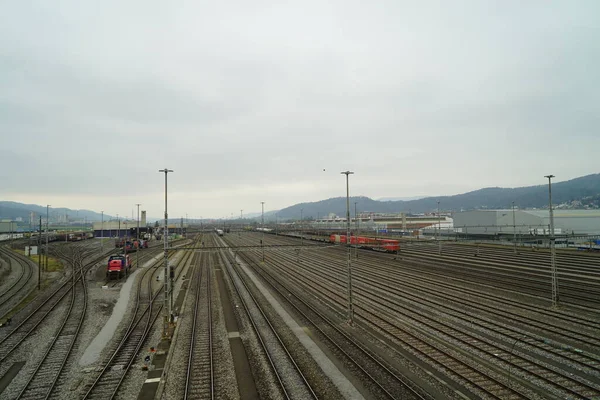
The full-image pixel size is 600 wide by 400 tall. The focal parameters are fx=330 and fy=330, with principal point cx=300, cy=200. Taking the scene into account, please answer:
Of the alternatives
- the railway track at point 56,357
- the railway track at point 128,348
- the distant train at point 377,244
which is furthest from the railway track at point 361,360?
the distant train at point 377,244

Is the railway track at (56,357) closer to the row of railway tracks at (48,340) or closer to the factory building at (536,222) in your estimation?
the row of railway tracks at (48,340)

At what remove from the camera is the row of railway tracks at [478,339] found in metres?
14.4

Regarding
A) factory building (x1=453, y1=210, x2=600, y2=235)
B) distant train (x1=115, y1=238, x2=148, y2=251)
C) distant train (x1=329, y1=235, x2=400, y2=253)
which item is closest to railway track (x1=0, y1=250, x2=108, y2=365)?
distant train (x1=115, y1=238, x2=148, y2=251)

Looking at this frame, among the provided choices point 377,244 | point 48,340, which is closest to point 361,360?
point 48,340

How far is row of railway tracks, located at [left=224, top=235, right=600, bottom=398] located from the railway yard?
9cm

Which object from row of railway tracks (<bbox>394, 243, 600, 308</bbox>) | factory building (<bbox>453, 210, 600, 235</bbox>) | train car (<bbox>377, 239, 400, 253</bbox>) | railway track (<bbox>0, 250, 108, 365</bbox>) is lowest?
row of railway tracks (<bbox>394, 243, 600, 308</bbox>)

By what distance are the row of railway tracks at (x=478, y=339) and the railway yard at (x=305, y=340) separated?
0.09m

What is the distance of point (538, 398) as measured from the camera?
13.1m

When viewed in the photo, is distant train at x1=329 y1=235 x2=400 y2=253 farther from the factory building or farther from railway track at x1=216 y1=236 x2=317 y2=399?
railway track at x1=216 y1=236 x2=317 y2=399

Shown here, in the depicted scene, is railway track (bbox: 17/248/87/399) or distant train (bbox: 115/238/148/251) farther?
distant train (bbox: 115/238/148/251)

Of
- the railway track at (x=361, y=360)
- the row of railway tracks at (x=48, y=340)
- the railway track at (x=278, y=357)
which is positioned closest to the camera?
the railway track at (x=361, y=360)

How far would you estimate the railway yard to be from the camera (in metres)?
14.3

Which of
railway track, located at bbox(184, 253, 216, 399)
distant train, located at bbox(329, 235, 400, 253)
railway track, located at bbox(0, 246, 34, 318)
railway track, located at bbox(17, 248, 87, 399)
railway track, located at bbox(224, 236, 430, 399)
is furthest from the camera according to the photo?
distant train, located at bbox(329, 235, 400, 253)

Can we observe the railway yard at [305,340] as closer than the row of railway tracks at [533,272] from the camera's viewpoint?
Yes
